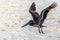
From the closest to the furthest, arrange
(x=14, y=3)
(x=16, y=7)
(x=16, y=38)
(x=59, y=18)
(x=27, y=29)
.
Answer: (x=16, y=38) < (x=27, y=29) < (x=59, y=18) < (x=16, y=7) < (x=14, y=3)

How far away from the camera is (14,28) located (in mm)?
9711

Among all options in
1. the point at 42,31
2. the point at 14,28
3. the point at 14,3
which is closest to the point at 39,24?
the point at 42,31

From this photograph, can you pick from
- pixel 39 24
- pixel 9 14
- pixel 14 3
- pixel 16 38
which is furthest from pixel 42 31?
pixel 14 3

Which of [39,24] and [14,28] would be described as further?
[14,28]

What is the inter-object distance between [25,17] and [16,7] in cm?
190

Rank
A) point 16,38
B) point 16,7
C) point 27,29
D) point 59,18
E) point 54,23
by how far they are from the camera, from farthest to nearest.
Result: 1. point 16,7
2. point 59,18
3. point 54,23
4. point 27,29
5. point 16,38

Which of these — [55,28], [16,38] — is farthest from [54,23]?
[16,38]

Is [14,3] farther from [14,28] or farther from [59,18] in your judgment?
[14,28]

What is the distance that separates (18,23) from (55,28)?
1.16 meters

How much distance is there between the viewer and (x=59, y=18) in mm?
11055

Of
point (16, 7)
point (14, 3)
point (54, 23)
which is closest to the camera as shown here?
point (54, 23)

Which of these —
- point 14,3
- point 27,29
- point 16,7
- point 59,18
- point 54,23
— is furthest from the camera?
point 14,3

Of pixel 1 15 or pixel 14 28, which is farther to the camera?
pixel 1 15

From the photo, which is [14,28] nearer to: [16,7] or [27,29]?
[27,29]
